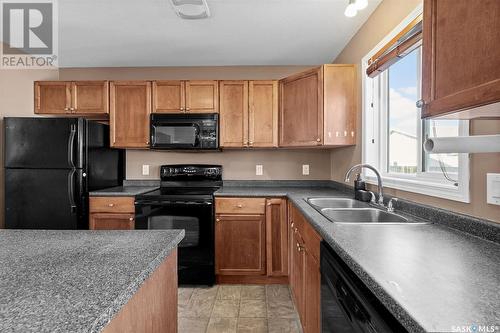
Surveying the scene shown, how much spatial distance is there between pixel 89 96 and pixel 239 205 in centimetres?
205

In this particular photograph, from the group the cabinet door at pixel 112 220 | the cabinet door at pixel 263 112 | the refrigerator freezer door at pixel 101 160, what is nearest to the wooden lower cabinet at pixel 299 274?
the cabinet door at pixel 263 112

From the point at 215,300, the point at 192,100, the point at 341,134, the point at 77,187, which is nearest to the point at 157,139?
the point at 192,100

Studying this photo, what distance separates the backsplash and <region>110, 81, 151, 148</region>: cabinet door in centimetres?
36

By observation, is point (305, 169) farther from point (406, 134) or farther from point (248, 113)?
point (406, 134)

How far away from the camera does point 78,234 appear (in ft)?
3.66

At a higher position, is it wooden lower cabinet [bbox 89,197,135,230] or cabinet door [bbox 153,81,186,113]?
cabinet door [bbox 153,81,186,113]

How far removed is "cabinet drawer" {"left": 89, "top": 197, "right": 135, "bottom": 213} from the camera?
8.77 ft

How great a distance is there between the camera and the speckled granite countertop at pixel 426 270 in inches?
21.7

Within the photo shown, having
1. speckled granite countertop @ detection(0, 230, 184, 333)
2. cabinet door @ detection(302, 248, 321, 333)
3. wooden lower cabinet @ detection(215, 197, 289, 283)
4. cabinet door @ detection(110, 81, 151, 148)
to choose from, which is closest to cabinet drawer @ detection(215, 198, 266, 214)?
wooden lower cabinet @ detection(215, 197, 289, 283)

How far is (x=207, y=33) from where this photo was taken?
2477 mm

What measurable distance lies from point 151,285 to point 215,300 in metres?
1.64

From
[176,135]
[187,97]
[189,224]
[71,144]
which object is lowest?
[189,224]

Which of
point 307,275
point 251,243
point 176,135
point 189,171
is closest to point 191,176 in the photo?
point 189,171

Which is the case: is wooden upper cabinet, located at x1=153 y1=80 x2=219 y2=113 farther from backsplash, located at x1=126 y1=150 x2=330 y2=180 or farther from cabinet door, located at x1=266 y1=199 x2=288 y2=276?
cabinet door, located at x1=266 y1=199 x2=288 y2=276
